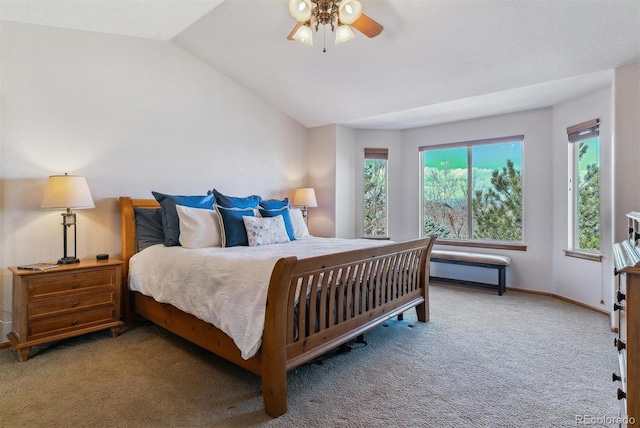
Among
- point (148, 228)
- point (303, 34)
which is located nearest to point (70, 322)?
point (148, 228)

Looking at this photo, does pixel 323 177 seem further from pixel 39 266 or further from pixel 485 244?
pixel 39 266

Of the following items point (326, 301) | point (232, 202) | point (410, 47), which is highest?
point (410, 47)

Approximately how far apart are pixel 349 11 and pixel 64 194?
102 inches

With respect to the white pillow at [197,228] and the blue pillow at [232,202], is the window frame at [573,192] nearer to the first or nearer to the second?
the blue pillow at [232,202]

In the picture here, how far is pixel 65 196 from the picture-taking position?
2637 mm

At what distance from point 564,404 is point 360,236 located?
145 inches

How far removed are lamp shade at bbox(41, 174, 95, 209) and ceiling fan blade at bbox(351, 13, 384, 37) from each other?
2554mm

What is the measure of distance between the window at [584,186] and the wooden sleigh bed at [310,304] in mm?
2124

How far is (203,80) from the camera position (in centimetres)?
398

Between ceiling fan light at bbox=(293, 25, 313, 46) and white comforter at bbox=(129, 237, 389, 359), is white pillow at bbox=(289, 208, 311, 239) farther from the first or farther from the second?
ceiling fan light at bbox=(293, 25, 313, 46)

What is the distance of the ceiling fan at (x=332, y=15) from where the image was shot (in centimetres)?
226

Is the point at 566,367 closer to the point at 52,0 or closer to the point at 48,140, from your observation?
the point at 48,140

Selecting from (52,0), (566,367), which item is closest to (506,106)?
(566,367)

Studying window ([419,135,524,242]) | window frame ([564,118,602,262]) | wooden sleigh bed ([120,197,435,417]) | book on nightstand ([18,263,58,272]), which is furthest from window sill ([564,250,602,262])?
book on nightstand ([18,263,58,272])
